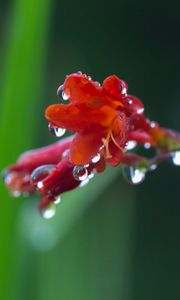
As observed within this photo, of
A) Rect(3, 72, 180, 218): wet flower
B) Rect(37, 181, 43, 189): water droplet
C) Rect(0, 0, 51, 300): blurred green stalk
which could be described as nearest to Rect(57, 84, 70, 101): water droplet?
Rect(3, 72, 180, 218): wet flower

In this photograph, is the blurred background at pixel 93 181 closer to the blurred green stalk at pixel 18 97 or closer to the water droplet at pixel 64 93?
the blurred green stalk at pixel 18 97

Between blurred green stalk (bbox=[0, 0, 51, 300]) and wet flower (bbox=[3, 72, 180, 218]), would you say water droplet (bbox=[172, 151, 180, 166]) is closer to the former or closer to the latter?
wet flower (bbox=[3, 72, 180, 218])

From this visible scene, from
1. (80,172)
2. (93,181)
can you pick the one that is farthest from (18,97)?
(80,172)

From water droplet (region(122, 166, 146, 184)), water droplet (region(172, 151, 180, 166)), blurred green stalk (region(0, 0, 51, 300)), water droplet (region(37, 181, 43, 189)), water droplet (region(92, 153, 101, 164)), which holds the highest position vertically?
blurred green stalk (region(0, 0, 51, 300))

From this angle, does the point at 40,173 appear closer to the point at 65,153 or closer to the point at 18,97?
the point at 65,153

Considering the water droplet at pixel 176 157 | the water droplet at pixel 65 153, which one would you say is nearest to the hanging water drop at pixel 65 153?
the water droplet at pixel 65 153

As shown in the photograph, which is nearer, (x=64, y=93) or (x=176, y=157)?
(x=64, y=93)

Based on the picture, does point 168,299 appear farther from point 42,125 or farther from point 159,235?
point 42,125

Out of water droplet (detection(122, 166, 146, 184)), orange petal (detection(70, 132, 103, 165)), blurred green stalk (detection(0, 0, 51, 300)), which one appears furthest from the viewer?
blurred green stalk (detection(0, 0, 51, 300))
